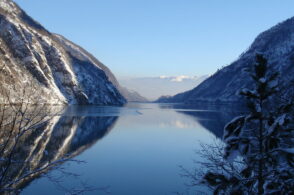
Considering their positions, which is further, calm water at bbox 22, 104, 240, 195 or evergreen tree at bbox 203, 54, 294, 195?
calm water at bbox 22, 104, 240, 195

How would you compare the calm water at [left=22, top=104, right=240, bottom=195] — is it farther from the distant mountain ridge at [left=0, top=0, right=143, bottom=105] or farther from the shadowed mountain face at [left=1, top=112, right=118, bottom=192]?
the distant mountain ridge at [left=0, top=0, right=143, bottom=105]

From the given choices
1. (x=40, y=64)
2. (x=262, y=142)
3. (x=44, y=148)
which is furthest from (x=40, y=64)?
(x=262, y=142)

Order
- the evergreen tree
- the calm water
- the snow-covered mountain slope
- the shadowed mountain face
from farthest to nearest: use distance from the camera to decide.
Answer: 1. the snow-covered mountain slope
2. the shadowed mountain face
3. the calm water
4. the evergreen tree

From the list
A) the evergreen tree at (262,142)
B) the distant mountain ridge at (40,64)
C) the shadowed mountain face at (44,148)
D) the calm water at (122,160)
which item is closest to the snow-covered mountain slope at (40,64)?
the distant mountain ridge at (40,64)

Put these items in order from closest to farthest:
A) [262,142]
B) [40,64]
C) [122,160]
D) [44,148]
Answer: [262,142]
[122,160]
[44,148]
[40,64]

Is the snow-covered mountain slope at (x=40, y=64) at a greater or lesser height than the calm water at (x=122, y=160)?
greater

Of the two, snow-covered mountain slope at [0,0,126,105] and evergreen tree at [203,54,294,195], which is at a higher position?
snow-covered mountain slope at [0,0,126,105]

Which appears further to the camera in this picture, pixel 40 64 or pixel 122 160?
pixel 40 64

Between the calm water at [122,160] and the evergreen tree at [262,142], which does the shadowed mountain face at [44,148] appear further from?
the evergreen tree at [262,142]

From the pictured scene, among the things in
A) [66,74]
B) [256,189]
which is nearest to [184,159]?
[256,189]

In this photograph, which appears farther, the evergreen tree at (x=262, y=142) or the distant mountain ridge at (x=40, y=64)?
the distant mountain ridge at (x=40, y=64)

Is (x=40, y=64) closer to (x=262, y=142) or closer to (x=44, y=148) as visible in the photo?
(x=44, y=148)

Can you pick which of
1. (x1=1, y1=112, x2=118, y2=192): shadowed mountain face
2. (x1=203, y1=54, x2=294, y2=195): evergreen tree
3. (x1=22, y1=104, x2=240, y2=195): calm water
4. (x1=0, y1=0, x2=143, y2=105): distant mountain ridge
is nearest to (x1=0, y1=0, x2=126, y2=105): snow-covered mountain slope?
(x1=0, y1=0, x2=143, y2=105): distant mountain ridge
